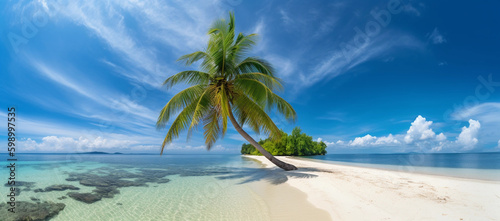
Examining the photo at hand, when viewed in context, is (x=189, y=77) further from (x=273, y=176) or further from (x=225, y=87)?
(x=273, y=176)

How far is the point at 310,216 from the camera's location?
13.0ft

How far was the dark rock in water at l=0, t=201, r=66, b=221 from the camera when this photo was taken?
168 inches

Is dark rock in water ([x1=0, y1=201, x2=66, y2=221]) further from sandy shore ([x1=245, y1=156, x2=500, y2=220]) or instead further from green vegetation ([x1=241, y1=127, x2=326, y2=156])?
green vegetation ([x1=241, y1=127, x2=326, y2=156])

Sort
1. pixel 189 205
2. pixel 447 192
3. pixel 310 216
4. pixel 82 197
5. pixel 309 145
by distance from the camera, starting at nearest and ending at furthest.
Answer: pixel 310 216 < pixel 189 205 < pixel 447 192 < pixel 82 197 < pixel 309 145

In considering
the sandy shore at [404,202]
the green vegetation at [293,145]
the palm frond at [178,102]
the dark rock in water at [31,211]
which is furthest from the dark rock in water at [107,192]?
the green vegetation at [293,145]

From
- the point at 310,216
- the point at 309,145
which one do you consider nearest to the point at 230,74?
the point at 310,216

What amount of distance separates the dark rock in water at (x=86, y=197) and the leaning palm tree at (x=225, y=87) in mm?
3797

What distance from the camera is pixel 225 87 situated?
34.0 ft

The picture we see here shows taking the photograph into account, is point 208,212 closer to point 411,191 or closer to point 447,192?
point 411,191

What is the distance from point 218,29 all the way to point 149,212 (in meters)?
8.28

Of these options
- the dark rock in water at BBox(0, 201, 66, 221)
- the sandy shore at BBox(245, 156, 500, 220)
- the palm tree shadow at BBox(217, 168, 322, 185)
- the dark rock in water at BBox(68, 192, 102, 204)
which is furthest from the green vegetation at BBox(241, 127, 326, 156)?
the dark rock in water at BBox(0, 201, 66, 221)

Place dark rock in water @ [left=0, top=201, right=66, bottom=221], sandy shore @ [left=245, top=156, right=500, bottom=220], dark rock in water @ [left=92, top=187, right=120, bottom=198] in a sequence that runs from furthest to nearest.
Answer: dark rock in water @ [left=92, top=187, right=120, bottom=198], dark rock in water @ [left=0, top=201, right=66, bottom=221], sandy shore @ [left=245, top=156, right=500, bottom=220]

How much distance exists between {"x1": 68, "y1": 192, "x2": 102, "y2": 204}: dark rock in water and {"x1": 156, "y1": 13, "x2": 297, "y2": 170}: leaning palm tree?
3.80 metres

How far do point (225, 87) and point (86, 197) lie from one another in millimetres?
6839
